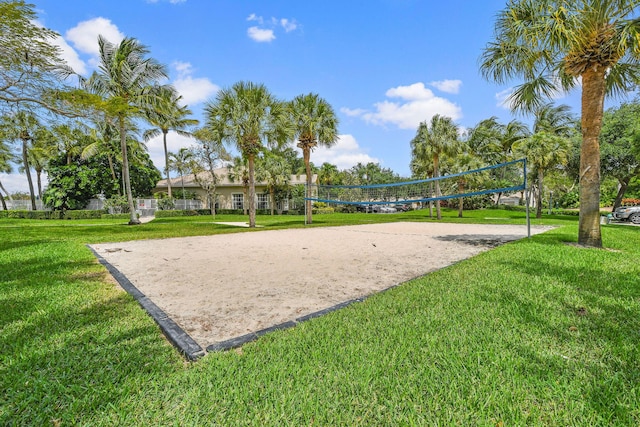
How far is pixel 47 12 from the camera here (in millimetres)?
8500

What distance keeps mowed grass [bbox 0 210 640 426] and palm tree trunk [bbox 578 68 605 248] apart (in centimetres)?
395

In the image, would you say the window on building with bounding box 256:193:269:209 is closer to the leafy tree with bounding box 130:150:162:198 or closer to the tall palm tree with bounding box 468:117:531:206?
the leafy tree with bounding box 130:150:162:198

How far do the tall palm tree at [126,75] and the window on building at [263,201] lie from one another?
17501 mm

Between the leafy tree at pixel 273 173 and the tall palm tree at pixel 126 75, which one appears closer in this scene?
the tall palm tree at pixel 126 75

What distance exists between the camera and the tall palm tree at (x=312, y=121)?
16766 mm

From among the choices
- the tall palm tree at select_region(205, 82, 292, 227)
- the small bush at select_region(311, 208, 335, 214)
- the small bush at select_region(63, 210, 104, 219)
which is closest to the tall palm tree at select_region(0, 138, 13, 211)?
the small bush at select_region(63, 210, 104, 219)

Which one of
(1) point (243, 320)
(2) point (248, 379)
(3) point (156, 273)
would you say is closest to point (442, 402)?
(2) point (248, 379)

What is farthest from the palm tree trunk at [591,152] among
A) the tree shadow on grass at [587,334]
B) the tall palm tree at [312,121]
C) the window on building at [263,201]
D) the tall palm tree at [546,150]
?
the window on building at [263,201]

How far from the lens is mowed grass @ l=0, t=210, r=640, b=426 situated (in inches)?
59.1

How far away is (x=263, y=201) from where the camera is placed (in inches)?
1316

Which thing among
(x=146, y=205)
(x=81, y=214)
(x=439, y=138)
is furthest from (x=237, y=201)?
(x=439, y=138)

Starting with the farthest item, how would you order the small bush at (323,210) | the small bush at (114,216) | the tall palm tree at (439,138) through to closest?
1. the small bush at (323,210)
2. the small bush at (114,216)
3. the tall palm tree at (439,138)

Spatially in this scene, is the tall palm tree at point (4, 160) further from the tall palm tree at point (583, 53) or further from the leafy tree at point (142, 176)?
the tall palm tree at point (583, 53)

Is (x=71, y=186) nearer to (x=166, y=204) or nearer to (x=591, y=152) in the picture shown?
(x=166, y=204)
